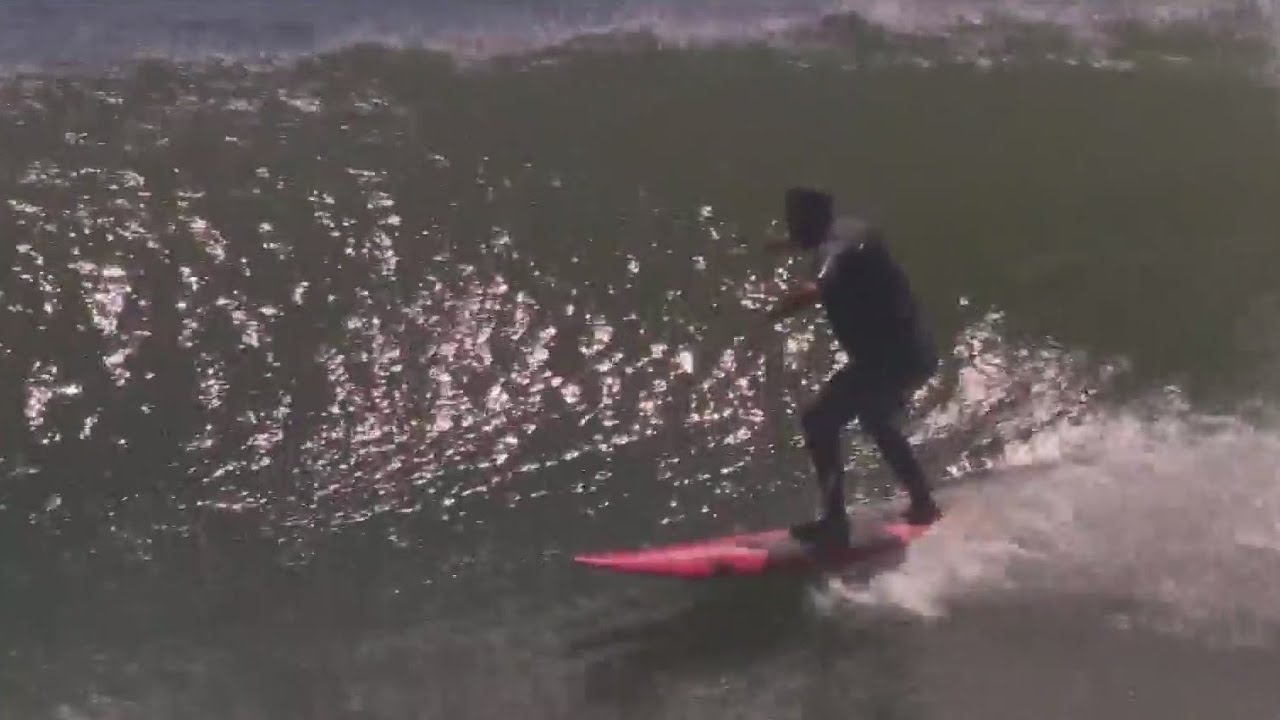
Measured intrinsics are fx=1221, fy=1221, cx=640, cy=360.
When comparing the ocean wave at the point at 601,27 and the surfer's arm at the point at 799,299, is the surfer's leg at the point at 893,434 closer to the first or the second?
the surfer's arm at the point at 799,299

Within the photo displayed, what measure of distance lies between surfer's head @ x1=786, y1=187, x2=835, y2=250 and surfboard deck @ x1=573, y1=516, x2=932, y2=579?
4.52 feet

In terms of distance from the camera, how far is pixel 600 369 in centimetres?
652

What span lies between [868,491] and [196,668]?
125 inches

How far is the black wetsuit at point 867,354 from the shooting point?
16.5 ft

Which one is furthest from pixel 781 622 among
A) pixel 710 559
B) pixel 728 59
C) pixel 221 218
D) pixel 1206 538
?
pixel 728 59

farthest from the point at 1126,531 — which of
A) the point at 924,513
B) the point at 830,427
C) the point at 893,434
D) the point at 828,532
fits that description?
the point at 830,427

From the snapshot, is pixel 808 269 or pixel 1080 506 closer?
pixel 1080 506

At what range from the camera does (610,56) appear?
30.5 feet

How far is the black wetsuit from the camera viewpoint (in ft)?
16.5

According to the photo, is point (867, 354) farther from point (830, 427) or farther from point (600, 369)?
point (600, 369)

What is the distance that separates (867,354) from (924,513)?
36.2 inches

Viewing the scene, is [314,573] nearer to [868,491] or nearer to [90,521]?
[90,521]

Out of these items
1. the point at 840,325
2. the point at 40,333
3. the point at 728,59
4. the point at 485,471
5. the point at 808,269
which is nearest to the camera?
the point at 840,325

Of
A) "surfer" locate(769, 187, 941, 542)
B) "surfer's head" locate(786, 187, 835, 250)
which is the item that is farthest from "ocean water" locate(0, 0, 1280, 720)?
"surfer's head" locate(786, 187, 835, 250)
